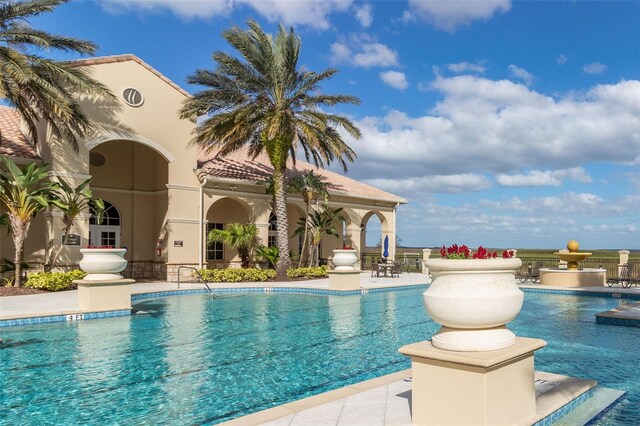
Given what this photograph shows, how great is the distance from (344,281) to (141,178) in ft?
39.4

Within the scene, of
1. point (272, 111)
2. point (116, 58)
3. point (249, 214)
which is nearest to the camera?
point (116, 58)

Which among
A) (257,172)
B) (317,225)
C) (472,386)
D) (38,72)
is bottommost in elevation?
(472,386)

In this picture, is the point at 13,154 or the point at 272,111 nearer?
the point at 13,154

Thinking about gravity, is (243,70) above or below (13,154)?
above

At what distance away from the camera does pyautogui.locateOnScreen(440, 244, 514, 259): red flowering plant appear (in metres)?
4.38

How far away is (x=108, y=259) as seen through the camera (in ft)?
41.7

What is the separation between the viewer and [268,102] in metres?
22.9

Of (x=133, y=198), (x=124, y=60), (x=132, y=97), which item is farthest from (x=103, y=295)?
(x=124, y=60)

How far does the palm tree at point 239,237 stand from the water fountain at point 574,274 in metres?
12.9

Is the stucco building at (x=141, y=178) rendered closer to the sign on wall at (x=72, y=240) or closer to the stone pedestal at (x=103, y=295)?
the sign on wall at (x=72, y=240)

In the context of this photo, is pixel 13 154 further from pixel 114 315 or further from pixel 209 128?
pixel 114 315

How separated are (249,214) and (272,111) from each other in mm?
5441

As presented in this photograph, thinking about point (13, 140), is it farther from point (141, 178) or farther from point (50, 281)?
point (50, 281)

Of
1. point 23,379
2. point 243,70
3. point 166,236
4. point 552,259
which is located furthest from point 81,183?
point 552,259
